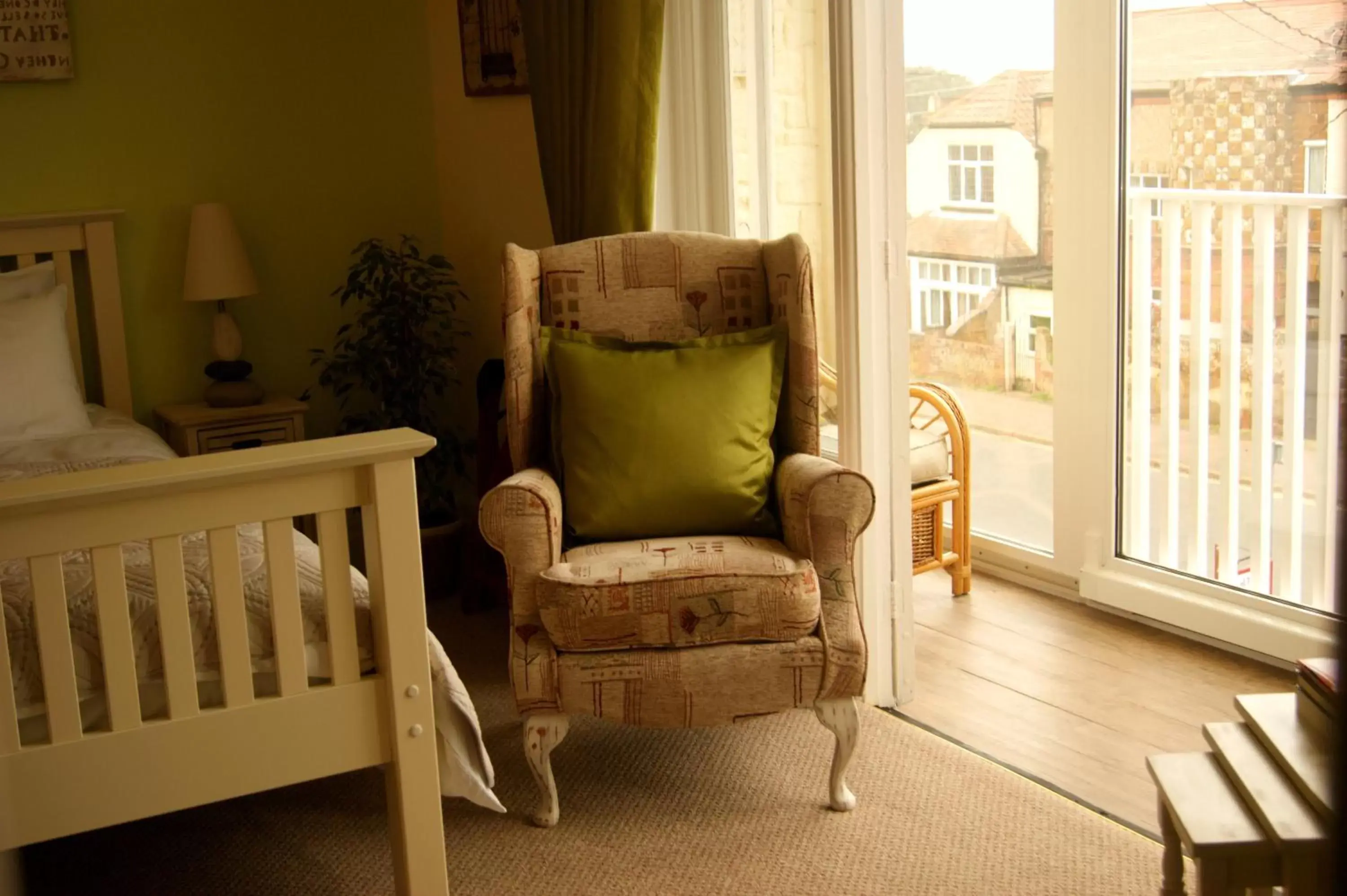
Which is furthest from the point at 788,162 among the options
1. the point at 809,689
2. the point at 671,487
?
the point at 809,689

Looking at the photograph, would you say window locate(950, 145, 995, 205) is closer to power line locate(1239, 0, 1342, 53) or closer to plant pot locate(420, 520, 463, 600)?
→ power line locate(1239, 0, 1342, 53)

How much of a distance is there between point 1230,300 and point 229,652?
249 centimetres

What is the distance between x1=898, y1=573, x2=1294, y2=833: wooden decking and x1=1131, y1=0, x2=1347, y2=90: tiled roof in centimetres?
132

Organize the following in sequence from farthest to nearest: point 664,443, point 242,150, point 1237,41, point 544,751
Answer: point 242,150
point 1237,41
point 664,443
point 544,751

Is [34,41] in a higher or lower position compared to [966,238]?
higher

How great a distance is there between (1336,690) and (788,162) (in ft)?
10.2

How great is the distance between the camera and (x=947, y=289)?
4.09 metres

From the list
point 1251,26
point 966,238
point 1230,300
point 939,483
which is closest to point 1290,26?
point 1251,26

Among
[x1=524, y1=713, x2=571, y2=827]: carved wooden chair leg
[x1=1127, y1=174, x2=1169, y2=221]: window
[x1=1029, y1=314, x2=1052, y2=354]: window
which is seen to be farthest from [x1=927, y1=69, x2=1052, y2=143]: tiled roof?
[x1=524, y1=713, x2=571, y2=827]: carved wooden chair leg

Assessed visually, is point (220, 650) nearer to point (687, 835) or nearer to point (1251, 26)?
point (687, 835)

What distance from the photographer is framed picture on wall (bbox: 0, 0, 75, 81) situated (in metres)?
3.58

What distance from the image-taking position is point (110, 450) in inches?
117

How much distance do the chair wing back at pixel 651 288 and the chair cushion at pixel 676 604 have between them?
0.52 m

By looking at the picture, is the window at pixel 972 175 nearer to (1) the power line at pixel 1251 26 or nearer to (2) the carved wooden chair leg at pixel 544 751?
(1) the power line at pixel 1251 26
